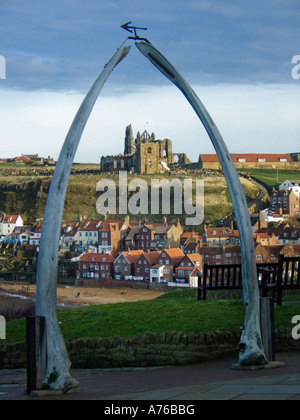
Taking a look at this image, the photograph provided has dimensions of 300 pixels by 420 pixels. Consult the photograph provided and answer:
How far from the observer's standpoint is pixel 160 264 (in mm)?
56375

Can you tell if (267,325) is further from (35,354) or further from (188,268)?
(188,268)

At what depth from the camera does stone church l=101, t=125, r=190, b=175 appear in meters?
116

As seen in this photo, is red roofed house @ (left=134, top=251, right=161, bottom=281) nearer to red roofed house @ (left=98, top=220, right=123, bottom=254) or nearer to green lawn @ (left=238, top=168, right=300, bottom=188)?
red roofed house @ (left=98, top=220, right=123, bottom=254)

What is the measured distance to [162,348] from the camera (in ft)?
31.9

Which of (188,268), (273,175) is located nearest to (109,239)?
(188,268)

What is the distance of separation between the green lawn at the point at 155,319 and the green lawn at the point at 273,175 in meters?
94.3

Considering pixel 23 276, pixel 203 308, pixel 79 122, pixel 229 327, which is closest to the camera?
pixel 79 122

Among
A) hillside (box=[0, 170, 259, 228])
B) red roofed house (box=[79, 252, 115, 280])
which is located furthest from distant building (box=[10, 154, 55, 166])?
red roofed house (box=[79, 252, 115, 280])

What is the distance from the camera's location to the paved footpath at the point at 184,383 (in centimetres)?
634

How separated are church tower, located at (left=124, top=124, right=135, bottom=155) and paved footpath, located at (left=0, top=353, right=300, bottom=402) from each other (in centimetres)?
12048

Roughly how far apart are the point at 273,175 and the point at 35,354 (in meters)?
115

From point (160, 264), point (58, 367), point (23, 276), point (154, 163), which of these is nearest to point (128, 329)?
point (58, 367)
